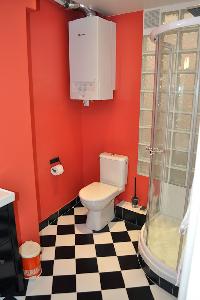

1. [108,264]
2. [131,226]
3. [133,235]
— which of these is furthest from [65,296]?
[131,226]

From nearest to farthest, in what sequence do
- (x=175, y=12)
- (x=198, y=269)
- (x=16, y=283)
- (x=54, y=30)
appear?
(x=198, y=269), (x=16, y=283), (x=175, y=12), (x=54, y=30)

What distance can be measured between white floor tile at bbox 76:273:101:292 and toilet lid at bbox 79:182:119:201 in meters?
0.70

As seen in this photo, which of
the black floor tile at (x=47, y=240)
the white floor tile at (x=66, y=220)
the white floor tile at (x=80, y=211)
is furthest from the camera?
the white floor tile at (x=80, y=211)

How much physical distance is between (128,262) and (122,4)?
7.84 feet

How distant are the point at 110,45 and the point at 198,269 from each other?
→ 2319 millimetres

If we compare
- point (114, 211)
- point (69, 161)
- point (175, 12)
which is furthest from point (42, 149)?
point (175, 12)

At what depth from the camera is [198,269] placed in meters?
0.82

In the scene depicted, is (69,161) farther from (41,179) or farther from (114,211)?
(114,211)

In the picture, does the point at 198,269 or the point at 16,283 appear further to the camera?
the point at 16,283

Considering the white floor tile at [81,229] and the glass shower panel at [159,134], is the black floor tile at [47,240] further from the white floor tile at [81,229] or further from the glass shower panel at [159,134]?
the glass shower panel at [159,134]

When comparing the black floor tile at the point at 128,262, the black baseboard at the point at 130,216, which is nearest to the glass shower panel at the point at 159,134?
the black floor tile at the point at 128,262

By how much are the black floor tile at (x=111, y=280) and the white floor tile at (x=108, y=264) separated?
47 mm

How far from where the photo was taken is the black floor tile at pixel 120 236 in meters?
2.49

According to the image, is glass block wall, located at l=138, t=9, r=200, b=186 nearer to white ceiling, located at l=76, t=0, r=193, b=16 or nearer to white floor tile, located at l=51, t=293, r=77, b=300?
white ceiling, located at l=76, t=0, r=193, b=16
